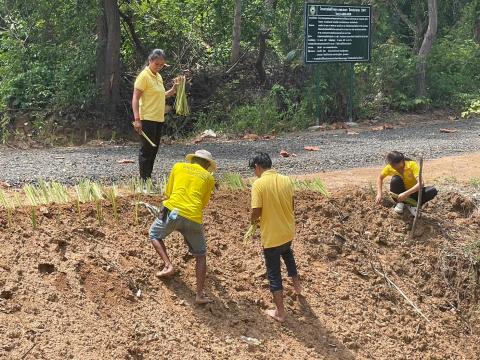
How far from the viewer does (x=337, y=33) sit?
48.7 feet

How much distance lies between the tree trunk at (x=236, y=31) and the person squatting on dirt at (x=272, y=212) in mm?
9797

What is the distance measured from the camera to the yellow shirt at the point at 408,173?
7961 mm

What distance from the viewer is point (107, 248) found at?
6699 mm

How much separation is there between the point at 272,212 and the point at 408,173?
2421 mm

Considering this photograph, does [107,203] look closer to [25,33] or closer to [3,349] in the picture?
[3,349]

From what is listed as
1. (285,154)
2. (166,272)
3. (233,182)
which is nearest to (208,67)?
(285,154)

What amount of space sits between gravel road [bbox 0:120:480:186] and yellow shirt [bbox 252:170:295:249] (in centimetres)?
341

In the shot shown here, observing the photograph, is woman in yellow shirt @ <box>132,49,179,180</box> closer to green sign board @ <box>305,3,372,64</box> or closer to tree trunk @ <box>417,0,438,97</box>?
green sign board @ <box>305,3,372,64</box>

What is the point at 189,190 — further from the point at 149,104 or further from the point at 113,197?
the point at 149,104

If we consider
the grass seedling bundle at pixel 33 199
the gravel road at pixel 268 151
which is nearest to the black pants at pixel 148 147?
the gravel road at pixel 268 151

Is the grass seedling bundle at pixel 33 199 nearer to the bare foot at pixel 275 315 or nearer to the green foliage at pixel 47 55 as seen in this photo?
the bare foot at pixel 275 315

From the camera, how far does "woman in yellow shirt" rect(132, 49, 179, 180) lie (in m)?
7.75

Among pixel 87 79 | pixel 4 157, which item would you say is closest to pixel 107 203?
pixel 4 157

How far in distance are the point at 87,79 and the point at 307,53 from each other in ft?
14.4
